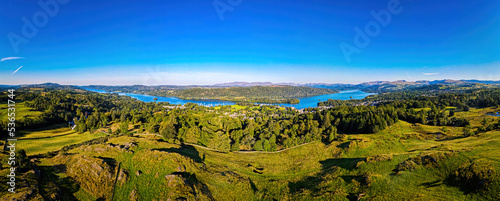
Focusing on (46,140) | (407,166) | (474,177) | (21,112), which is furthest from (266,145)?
(21,112)

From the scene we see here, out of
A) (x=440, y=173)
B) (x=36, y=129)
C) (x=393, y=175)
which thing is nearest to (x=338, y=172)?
(x=393, y=175)

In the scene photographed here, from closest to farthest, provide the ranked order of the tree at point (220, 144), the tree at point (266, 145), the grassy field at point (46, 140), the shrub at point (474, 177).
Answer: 1. the shrub at point (474, 177)
2. the grassy field at point (46, 140)
3. the tree at point (220, 144)
4. the tree at point (266, 145)

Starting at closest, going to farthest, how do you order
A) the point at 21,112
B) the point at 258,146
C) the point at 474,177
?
the point at 474,177
the point at 258,146
the point at 21,112

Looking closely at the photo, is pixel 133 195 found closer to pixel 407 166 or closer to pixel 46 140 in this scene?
pixel 407 166

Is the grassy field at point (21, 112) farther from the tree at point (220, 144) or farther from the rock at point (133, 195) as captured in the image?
the rock at point (133, 195)

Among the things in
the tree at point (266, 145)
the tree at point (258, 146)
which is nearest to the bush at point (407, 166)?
the tree at point (266, 145)

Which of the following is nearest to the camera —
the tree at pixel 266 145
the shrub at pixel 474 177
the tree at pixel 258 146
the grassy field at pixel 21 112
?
the shrub at pixel 474 177

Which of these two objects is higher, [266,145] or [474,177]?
[474,177]

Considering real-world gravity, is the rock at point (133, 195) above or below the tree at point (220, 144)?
above

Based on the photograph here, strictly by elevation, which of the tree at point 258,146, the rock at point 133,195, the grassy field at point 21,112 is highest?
the grassy field at point 21,112

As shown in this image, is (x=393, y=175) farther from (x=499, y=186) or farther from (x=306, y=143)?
(x=306, y=143)

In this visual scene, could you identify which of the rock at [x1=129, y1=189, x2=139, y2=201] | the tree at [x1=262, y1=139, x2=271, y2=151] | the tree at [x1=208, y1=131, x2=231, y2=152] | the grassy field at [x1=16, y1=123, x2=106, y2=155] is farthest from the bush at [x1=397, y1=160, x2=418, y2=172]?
the grassy field at [x1=16, y1=123, x2=106, y2=155]
